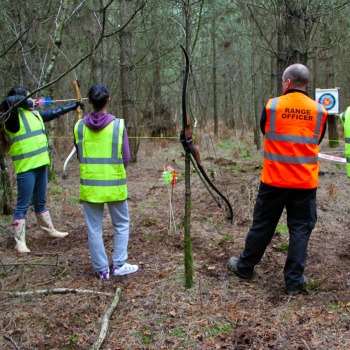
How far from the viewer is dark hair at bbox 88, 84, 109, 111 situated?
361cm

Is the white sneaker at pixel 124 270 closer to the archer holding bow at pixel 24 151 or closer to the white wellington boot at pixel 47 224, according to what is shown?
the archer holding bow at pixel 24 151

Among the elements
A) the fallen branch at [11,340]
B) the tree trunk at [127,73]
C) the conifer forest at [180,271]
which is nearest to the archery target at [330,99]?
the conifer forest at [180,271]

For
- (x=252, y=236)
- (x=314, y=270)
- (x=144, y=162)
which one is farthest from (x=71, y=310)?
(x=144, y=162)

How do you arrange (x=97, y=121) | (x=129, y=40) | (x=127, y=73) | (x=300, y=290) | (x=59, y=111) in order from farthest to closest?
(x=127, y=73) < (x=129, y=40) < (x=59, y=111) < (x=97, y=121) < (x=300, y=290)

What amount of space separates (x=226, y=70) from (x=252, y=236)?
17811mm

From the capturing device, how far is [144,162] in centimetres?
1066

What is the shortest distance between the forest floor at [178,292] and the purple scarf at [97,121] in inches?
49.6

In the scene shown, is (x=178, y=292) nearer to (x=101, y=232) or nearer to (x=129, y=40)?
(x=101, y=232)

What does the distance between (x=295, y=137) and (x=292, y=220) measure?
0.73m

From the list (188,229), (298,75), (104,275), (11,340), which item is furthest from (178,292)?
(298,75)

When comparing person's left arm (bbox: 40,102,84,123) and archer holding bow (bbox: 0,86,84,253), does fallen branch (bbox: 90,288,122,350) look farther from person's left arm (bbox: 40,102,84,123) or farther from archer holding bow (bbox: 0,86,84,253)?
person's left arm (bbox: 40,102,84,123)

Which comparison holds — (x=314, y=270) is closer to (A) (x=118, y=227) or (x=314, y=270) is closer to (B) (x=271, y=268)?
(B) (x=271, y=268)

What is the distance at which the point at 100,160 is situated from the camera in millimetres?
3650

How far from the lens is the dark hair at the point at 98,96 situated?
142 inches
